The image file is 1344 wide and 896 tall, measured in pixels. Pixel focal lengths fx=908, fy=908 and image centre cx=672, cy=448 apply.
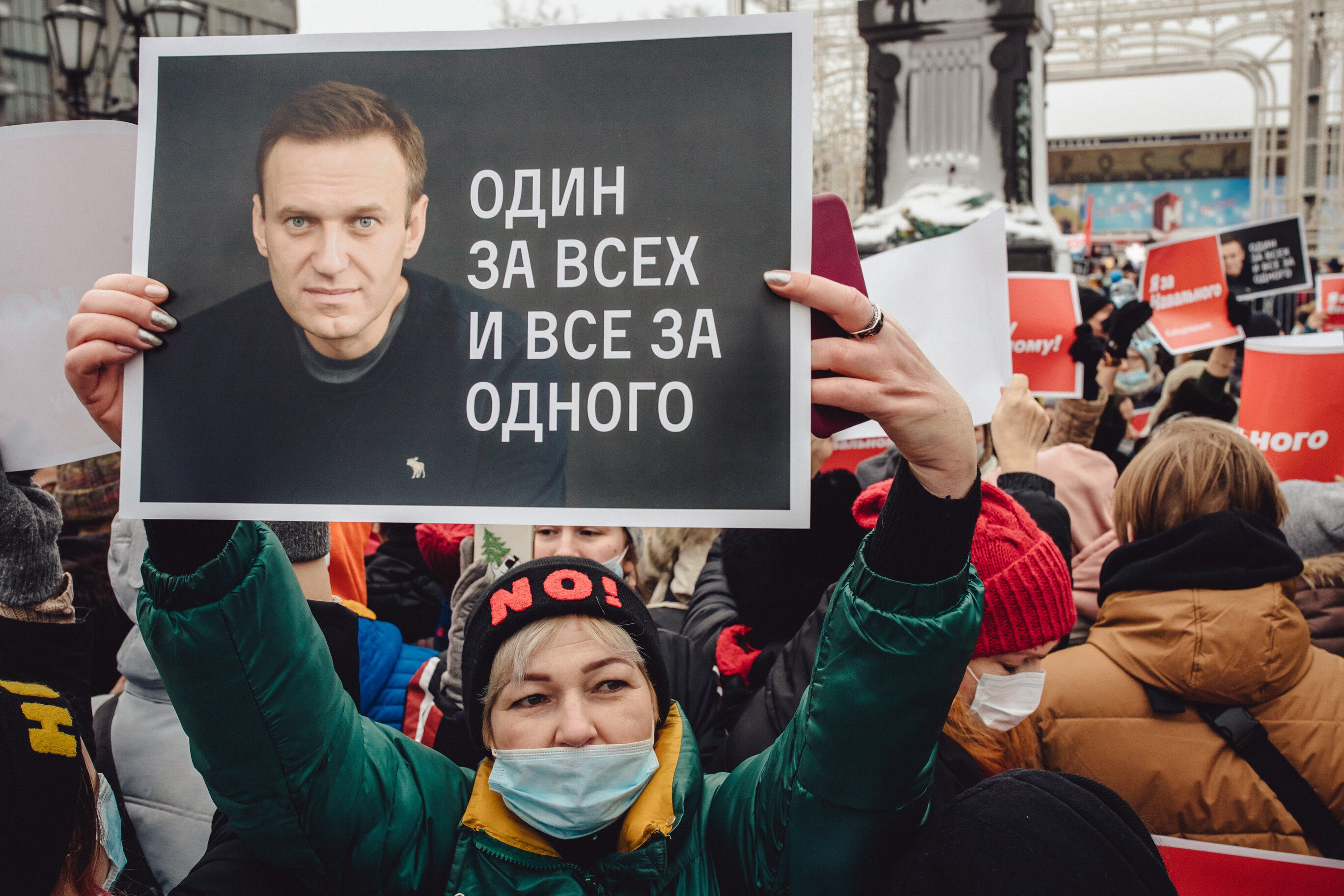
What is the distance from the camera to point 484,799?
1.68m

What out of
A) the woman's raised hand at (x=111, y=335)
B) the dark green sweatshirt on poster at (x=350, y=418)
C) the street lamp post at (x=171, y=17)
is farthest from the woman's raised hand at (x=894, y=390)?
the street lamp post at (x=171, y=17)

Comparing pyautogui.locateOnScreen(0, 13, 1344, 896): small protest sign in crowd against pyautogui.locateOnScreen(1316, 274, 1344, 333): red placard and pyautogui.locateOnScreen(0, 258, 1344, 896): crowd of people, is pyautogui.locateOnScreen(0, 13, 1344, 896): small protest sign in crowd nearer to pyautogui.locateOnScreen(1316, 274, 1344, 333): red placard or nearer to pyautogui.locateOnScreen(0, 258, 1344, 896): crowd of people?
pyautogui.locateOnScreen(0, 258, 1344, 896): crowd of people

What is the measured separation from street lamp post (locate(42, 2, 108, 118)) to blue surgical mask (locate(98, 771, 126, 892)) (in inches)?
228

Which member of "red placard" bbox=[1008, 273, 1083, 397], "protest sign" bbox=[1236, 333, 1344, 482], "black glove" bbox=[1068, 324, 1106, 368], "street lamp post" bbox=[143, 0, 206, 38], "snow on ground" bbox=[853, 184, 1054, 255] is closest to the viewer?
"protest sign" bbox=[1236, 333, 1344, 482]

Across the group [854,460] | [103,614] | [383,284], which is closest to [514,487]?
[383,284]

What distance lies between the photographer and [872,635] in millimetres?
1326

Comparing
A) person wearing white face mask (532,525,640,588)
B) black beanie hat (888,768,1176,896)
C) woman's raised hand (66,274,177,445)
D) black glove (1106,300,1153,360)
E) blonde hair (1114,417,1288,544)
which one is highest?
black glove (1106,300,1153,360)

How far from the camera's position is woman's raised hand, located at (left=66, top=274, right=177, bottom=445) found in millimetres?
1353

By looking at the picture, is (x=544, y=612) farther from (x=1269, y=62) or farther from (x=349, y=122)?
(x=1269, y=62)

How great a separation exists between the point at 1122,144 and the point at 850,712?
50890 millimetres

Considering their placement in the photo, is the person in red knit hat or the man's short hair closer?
the man's short hair

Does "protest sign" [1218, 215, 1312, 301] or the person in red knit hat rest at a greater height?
"protest sign" [1218, 215, 1312, 301]

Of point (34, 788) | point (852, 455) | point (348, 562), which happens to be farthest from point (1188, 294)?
point (34, 788)

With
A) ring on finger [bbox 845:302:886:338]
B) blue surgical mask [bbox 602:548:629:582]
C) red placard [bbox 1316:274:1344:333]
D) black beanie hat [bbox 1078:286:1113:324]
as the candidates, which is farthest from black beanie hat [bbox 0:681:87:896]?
red placard [bbox 1316:274:1344:333]
